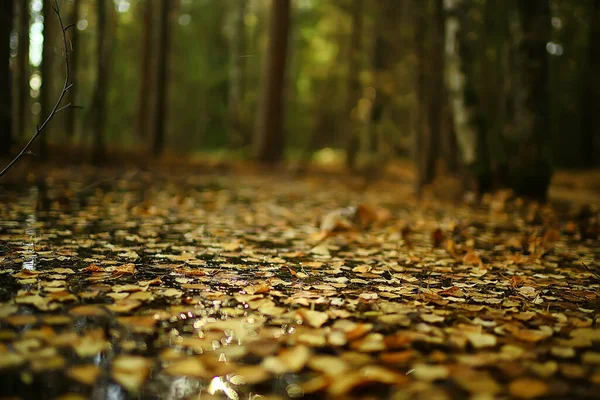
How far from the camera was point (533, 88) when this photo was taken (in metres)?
7.14

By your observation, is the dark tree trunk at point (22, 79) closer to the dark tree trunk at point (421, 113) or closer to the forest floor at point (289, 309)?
the dark tree trunk at point (421, 113)

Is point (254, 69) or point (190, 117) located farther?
point (190, 117)

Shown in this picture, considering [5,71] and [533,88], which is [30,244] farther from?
[5,71]

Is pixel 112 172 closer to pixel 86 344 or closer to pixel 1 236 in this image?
pixel 1 236

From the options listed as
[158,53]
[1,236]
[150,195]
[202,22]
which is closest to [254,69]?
[202,22]

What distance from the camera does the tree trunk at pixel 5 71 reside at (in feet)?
30.8

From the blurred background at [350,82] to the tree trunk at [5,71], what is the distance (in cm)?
2

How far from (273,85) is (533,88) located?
7.80 metres

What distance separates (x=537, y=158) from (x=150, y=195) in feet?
18.1

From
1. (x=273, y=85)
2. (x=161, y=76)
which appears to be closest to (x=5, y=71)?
(x=161, y=76)

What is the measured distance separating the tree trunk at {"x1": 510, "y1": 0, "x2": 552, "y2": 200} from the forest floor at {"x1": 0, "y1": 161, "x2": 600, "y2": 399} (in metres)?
2.10

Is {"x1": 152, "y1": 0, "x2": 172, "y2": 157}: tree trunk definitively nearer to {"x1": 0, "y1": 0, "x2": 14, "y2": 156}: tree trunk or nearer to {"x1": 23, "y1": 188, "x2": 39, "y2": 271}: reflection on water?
{"x1": 0, "y1": 0, "x2": 14, "y2": 156}: tree trunk

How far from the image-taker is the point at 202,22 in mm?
28453

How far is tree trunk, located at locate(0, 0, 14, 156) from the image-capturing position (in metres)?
9.38
